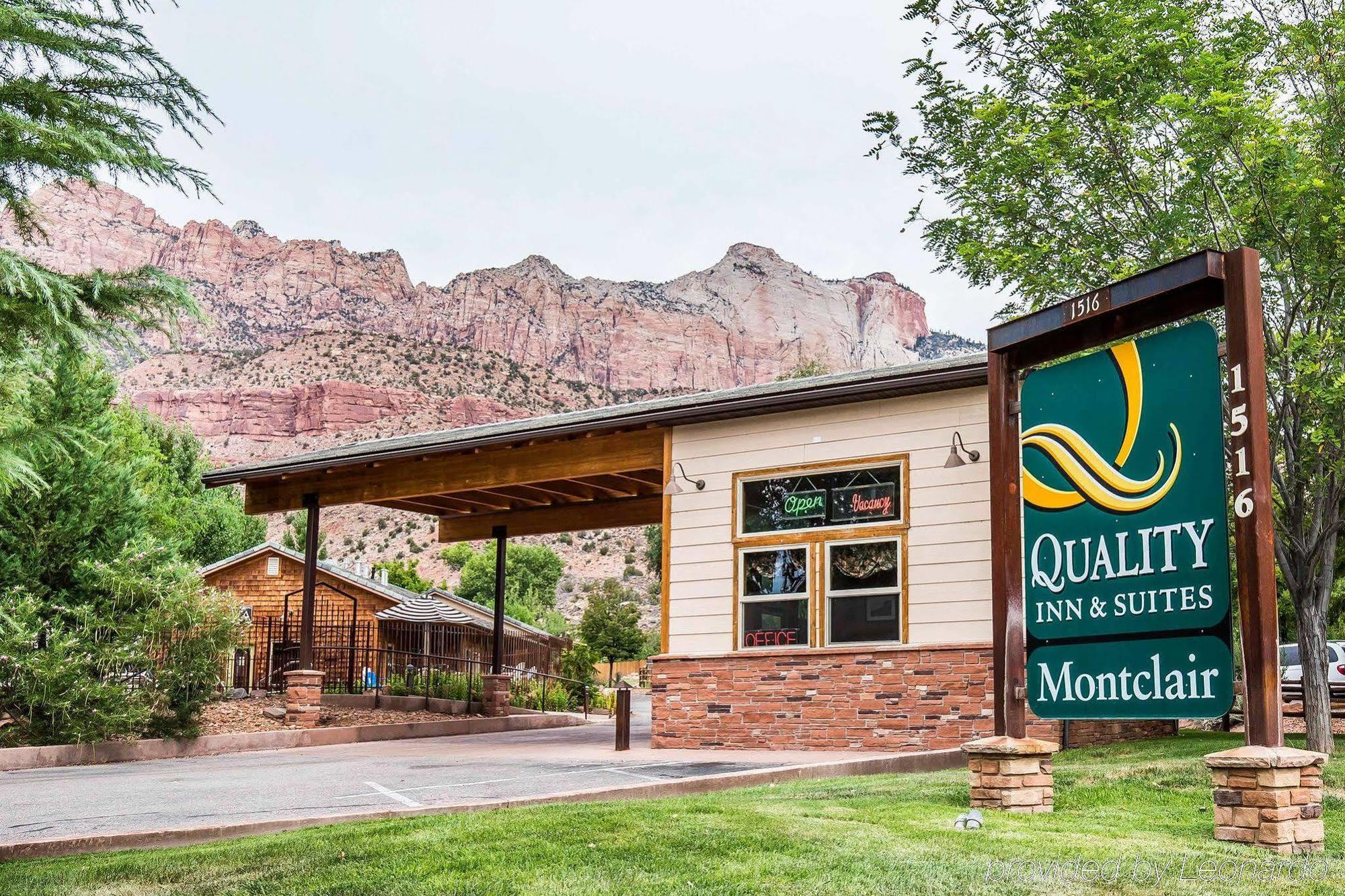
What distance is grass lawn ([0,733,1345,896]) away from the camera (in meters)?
5.57

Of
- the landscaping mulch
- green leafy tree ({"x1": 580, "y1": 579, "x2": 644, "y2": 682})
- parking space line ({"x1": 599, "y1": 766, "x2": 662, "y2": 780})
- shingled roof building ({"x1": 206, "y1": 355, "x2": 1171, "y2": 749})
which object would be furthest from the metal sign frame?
green leafy tree ({"x1": 580, "y1": 579, "x2": 644, "y2": 682})

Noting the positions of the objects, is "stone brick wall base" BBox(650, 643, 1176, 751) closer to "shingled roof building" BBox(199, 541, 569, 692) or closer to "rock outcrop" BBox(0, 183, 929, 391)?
"shingled roof building" BBox(199, 541, 569, 692)

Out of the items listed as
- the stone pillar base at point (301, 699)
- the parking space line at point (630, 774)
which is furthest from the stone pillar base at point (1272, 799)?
the stone pillar base at point (301, 699)

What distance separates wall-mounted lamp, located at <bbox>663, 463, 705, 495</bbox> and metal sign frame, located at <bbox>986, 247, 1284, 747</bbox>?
706 cm

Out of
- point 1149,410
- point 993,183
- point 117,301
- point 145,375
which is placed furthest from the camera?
point 145,375

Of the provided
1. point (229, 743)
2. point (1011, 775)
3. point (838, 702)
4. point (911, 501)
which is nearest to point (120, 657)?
point (229, 743)

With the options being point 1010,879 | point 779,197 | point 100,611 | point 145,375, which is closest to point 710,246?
point 779,197

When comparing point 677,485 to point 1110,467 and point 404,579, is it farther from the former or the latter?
point 404,579

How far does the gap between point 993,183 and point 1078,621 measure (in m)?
6.74

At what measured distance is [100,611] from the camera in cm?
1592

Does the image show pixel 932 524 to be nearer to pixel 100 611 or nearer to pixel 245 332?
pixel 100 611

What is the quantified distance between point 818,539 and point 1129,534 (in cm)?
732

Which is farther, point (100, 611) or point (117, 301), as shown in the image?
point (100, 611)

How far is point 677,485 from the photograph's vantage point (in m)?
15.7
